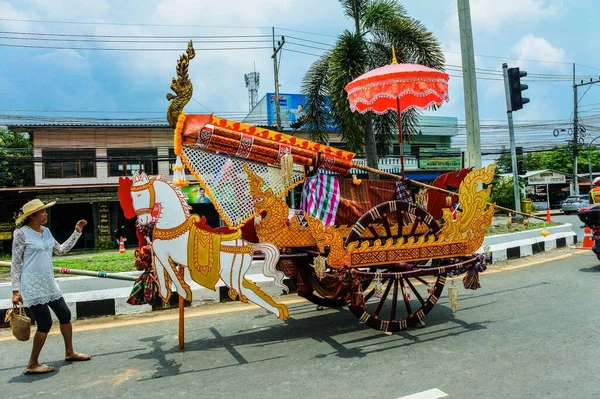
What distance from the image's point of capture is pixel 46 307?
4004mm

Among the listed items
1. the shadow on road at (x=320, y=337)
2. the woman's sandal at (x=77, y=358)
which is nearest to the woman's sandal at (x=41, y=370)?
the woman's sandal at (x=77, y=358)

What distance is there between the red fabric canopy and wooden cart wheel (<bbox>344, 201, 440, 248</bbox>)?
1.69 metres

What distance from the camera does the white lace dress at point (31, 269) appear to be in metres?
3.93

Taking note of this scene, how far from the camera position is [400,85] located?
5.93 m

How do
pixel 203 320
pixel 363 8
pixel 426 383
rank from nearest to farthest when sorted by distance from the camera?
pixel 426 383, pixel 203 320, pixel 363 8

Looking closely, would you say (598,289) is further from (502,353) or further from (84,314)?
(84,314)

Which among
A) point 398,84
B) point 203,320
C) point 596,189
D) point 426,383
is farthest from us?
point 596,189

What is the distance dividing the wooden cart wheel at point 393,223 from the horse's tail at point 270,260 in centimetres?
69

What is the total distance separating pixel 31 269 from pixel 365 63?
9530 millimetres

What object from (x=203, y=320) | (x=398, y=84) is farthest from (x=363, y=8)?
(x=203, y=320)

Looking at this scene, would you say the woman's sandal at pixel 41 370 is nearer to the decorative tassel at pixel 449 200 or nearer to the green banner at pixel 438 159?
the decorative tassel at pixel 449 200

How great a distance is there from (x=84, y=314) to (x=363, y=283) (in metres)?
3.47

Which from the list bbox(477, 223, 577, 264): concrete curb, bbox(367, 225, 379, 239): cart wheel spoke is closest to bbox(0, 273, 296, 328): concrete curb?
bbox(367, 225, 379, 239): cart wheel spoke

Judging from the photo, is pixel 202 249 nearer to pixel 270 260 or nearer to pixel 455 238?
pixel 270 260
